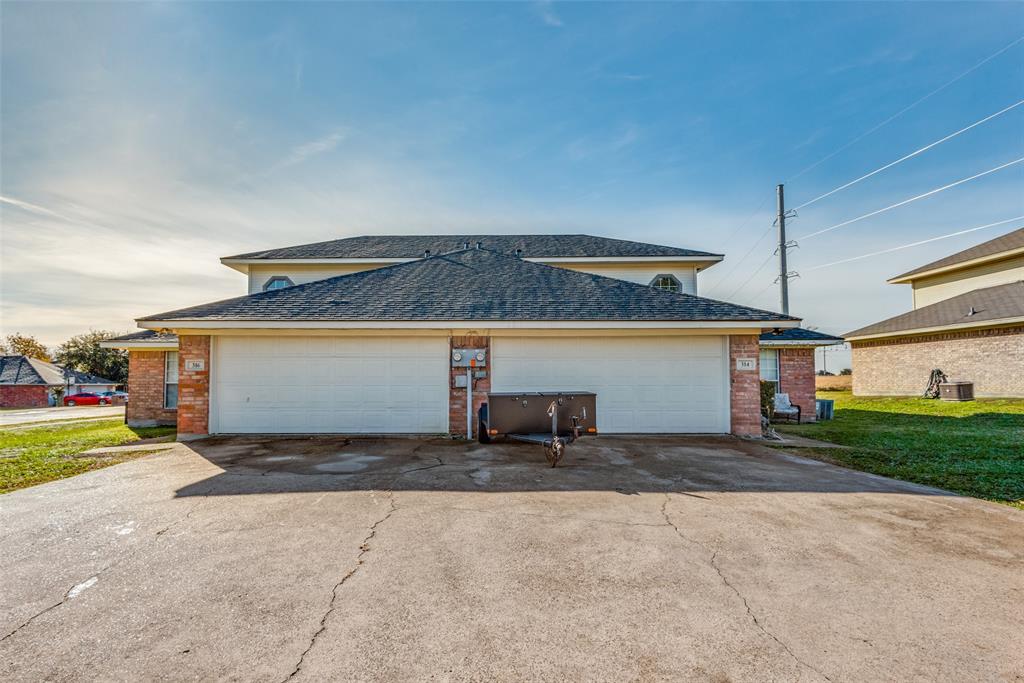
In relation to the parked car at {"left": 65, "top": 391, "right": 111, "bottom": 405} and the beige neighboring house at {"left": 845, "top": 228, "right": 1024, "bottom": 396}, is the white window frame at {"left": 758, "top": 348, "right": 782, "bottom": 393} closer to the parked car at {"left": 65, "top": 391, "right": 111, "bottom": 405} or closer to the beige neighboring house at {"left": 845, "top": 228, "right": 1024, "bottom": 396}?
the beige neighboring house at {"left": 845, "top": 228, "right": 1024, "bottom": 396}

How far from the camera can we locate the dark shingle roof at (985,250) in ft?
76.3

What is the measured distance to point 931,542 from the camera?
4668 mm

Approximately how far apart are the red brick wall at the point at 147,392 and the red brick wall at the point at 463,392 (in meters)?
9.94

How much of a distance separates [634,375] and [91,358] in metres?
64.8

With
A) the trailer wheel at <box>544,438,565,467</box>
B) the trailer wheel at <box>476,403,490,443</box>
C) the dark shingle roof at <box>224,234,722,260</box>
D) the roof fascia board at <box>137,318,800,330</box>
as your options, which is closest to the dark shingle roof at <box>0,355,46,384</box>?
the dark shingle roof at <box>224,234,722,260</box>

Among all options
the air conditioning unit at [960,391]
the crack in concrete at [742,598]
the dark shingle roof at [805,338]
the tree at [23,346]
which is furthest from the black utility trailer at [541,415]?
the tree at [23,346]

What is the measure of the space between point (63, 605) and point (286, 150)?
1172cm

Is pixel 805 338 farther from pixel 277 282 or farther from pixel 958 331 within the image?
pixel 277 282

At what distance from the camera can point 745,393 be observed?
11.6 meters

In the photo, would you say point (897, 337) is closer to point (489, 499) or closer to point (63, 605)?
point (489, 499)

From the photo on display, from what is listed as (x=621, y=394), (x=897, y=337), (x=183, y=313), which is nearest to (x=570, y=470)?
(x=621, y=394)

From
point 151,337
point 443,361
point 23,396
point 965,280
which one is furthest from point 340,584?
point 23,396

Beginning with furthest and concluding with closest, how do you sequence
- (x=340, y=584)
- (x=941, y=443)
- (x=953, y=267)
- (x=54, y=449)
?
(x=953, y=267)
(x=941, y=443)
(x=54, y=449)
(x=340, y=584)

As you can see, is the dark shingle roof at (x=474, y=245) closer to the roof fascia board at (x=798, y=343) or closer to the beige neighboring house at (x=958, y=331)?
the roof fascia board at (x=798, y=343)
